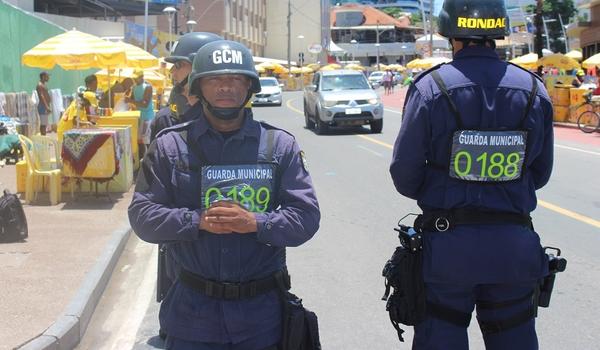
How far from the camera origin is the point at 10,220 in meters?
7.73

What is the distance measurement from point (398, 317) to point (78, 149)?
26.3 ft

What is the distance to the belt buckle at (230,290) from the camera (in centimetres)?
284

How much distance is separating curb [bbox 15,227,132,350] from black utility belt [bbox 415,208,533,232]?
2862mm

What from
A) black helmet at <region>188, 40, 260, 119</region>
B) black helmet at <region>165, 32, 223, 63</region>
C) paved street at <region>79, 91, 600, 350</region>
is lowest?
paved street at <region>79, 91, 600, 350</region>

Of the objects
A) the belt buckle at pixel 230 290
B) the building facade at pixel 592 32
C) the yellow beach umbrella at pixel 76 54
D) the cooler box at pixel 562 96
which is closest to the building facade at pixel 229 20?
the building facade at pixel 592 32

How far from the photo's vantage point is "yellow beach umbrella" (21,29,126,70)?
13008mm

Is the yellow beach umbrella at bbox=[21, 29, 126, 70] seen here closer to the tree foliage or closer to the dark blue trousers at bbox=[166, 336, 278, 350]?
the dark blue trousers at bbox=[166, 336, 278, 350]

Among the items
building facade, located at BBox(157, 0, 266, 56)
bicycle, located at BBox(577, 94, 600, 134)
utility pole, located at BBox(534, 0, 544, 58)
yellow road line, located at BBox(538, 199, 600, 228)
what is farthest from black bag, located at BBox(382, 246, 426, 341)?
building facade, located at BBox(157, 0, 266, 56)

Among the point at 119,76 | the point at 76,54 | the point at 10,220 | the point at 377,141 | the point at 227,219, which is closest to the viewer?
the point at 227,219

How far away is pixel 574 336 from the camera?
204 inches

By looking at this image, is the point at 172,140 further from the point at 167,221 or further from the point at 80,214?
the point at 80,214

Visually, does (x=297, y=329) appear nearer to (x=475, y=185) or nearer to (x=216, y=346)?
(x=216, y=346)

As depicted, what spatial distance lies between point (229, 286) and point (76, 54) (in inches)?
436

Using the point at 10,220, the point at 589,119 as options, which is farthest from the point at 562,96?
the point at 10,220
